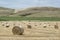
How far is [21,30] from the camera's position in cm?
1878

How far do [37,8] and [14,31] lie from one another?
264 feet

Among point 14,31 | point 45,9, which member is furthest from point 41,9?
point 14,31

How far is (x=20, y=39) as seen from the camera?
1578 cm

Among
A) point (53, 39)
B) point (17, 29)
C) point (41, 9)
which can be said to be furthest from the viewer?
point (41, 9)

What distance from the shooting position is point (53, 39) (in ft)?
51.3

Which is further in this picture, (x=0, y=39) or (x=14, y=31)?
(x=14, y=31)

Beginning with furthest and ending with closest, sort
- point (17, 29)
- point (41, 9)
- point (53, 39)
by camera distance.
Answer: point (41, 9), point (17, 29), point (53, 39)

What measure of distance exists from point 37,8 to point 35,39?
83572 millimetres

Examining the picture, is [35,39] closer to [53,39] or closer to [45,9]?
[53,39]

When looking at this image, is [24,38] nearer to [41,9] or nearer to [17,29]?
[17,29]

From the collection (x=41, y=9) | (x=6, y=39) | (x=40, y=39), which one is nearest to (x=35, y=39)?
(x=40, y=39)

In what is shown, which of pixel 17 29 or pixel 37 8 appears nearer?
pixel 17 29

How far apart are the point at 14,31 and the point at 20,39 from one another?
10.7 feet

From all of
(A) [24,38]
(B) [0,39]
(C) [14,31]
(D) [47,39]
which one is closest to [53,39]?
(D) [47,39]
